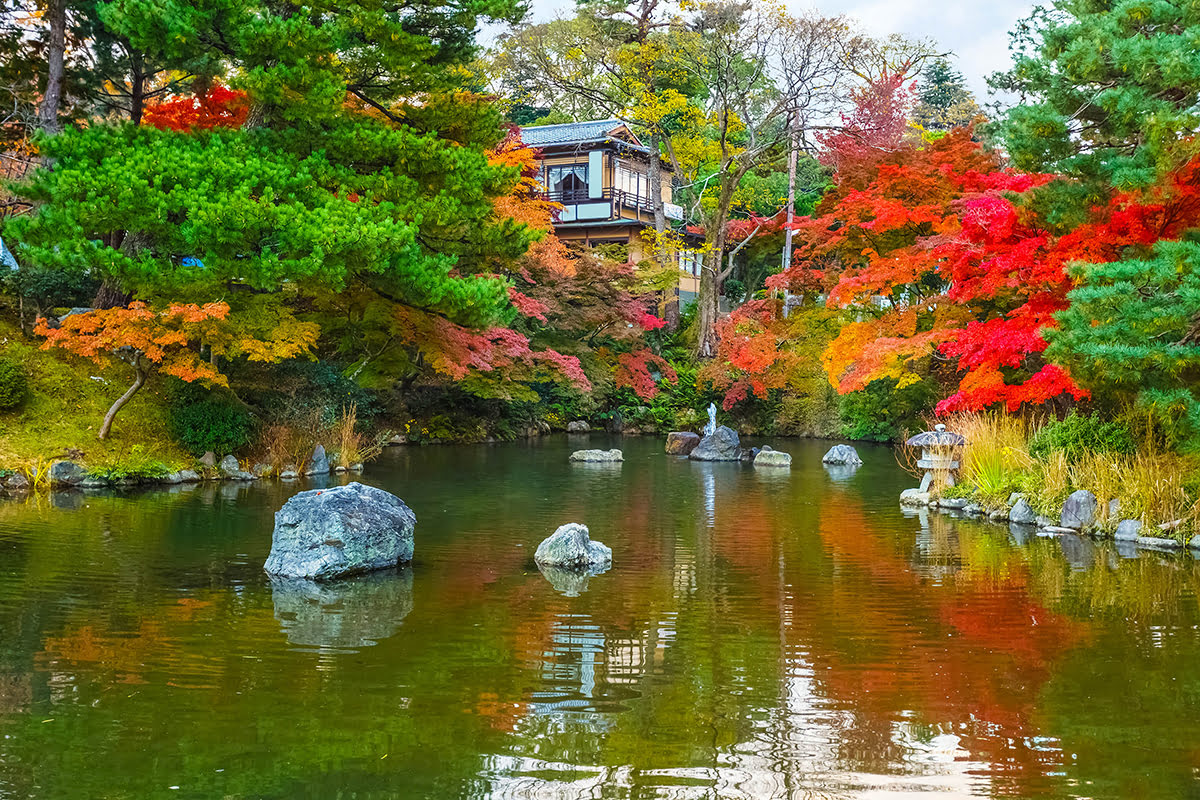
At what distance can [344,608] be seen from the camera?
6.94 metres

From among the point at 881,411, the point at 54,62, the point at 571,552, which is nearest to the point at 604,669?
the point at 571,552

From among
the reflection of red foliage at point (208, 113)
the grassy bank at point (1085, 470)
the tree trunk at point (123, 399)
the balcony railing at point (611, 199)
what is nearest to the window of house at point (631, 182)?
the balcony railing at point (611, 199)

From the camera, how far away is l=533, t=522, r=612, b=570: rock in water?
846cm

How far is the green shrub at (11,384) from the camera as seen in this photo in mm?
13445

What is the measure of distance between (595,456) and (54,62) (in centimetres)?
1110

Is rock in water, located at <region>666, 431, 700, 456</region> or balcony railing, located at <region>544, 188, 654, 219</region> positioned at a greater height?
balcony railing, located at <region>544, 188, 654, 219</region>

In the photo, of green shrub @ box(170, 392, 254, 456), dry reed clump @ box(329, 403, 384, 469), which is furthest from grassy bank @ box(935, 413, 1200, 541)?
green shrub @ box(170, 392, 254, 456)

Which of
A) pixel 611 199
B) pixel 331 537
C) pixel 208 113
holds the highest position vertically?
pixel 611 199

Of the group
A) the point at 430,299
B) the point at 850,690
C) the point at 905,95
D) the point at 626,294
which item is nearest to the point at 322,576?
the point at 850,690

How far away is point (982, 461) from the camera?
12188 mm

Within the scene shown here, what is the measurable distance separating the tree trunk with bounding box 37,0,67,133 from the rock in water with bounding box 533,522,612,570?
11.7 meters

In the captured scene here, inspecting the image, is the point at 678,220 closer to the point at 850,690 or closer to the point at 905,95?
the point at 905,95

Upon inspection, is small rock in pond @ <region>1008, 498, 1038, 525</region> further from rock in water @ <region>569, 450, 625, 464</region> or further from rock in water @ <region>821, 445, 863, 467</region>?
rock in water @ <region>569, 450, 625, 464</region>

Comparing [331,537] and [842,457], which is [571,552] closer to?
[331,537]
